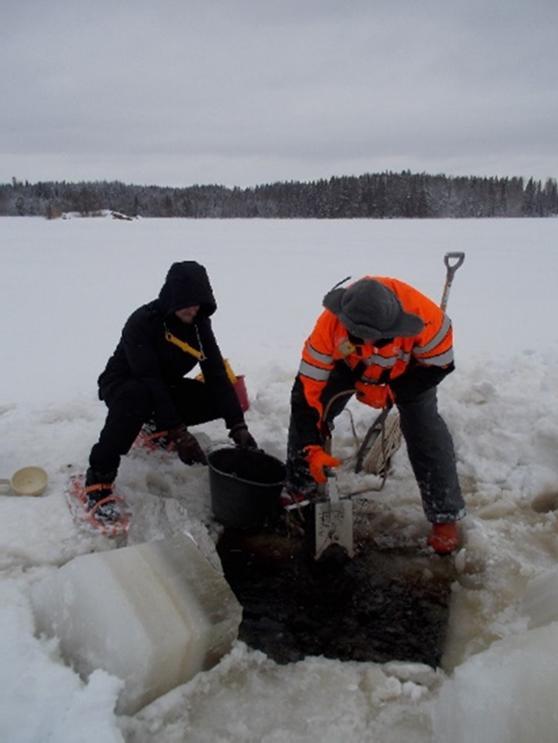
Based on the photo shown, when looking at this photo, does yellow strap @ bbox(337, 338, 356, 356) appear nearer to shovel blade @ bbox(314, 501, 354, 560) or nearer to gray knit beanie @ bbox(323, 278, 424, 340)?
gray knit beanie @ bbox(323, 278, 424, 340)

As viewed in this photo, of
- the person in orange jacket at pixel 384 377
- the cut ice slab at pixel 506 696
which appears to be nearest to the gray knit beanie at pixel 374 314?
the person in orange jacket at pixel 384 377

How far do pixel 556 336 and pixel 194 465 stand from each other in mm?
4008

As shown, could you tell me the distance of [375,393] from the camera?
298cm

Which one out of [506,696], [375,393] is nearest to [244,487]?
[375,393]

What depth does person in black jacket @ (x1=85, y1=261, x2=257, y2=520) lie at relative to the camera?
300 cm

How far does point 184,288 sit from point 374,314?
110 cm

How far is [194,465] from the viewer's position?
3.57 metres

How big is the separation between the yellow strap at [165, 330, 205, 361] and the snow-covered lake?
0.68m

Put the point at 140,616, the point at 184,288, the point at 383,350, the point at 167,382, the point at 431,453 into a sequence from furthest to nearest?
the point at 167,382, the point at 184,288, the point at 431,453, the point at 383,350, the point at 140,616

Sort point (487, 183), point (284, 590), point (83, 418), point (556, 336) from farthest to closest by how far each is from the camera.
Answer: point (487, 183) < point (556, 336) < point (83, 418) < point (284, 590)

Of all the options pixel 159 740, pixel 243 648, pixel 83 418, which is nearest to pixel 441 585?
pixel 243 648

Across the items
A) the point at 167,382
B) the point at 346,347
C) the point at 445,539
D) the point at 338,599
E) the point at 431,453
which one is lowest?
the point at 338,599

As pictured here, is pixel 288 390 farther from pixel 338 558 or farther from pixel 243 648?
pixel 243 648

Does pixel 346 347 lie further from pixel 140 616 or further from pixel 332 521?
pixel 140 616
